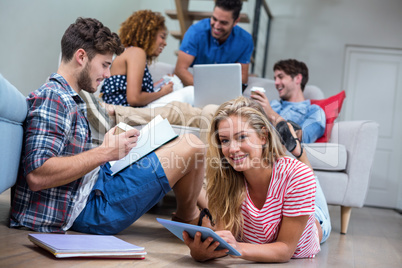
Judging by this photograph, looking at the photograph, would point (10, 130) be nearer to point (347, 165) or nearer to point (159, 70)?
point (347, 165)

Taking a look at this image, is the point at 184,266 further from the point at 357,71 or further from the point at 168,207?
the point at 357,71

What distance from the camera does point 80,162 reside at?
4.46 feet

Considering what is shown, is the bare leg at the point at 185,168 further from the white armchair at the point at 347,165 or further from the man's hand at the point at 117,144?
the white armchair at the point at 347,165

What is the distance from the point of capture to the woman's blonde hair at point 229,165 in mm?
1477

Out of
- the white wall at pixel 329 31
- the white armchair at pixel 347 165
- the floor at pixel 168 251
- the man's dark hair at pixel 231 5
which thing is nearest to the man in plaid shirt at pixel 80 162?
the floor at pixel 168 251

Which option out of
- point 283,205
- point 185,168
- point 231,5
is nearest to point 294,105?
point 231,5

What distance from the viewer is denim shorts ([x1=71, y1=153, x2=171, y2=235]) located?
1.56 meters

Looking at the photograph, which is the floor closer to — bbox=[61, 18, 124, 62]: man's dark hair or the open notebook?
the open notebook

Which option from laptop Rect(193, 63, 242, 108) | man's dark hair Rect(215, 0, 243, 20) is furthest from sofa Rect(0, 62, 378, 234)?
man's dark hair Rect(215, 0, 243, 20)

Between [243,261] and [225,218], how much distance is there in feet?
0.52

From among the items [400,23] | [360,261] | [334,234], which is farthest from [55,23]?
[400,23]

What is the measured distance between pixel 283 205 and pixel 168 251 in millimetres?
434

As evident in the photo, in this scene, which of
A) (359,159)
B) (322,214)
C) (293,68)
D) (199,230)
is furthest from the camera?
(293,68)

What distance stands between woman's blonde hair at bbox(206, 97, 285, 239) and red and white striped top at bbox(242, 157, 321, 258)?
3 centimetres
